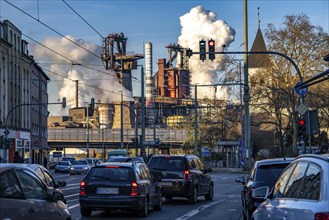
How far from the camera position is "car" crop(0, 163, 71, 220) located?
7273 mm

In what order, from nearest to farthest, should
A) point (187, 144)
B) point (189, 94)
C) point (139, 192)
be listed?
point (139, 192), point (187, 144), point (189, 94)

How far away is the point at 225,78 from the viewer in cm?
6300

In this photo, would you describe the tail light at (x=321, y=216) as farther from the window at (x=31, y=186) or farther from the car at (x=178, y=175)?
the car at (x=178, y=175)

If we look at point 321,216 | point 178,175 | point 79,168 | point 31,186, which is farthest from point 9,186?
point 79,168

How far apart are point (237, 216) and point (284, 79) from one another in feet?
153

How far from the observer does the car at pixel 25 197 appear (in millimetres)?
7273

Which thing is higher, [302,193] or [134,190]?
[302,193]

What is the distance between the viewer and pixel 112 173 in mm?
16953

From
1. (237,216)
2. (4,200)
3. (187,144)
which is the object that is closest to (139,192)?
(237,216)

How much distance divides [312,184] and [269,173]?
7396mm

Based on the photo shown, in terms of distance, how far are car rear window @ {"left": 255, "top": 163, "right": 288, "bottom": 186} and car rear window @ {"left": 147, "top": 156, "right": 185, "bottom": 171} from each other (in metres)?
8.41

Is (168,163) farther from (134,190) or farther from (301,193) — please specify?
(301,193)

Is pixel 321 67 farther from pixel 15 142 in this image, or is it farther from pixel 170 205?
pixel 170 205

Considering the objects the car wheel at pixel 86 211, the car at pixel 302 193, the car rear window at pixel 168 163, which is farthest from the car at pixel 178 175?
the car at pixel 302 193
